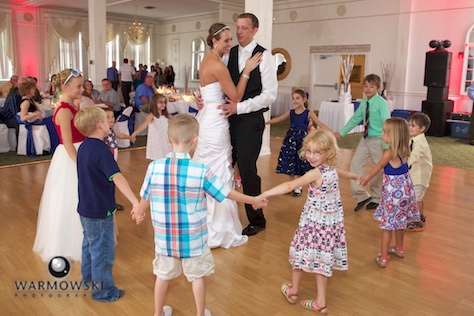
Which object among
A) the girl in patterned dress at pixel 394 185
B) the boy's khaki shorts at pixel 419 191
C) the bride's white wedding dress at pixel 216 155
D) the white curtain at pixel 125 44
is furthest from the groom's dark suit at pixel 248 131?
the white curtain at pixel 125 44

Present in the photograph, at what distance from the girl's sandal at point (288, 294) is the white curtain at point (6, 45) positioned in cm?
1640

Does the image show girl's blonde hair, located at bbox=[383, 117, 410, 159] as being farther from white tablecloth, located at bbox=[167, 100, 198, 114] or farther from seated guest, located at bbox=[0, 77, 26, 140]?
seated guest, located at bbox=[0, 77, 26, 140]

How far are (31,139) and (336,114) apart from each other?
6670 mm

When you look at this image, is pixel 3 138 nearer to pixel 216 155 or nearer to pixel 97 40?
pixel 97 40

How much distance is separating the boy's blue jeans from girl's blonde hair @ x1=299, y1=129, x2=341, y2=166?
4.09ft

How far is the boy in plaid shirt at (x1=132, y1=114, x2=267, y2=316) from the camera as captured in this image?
2.05 meters

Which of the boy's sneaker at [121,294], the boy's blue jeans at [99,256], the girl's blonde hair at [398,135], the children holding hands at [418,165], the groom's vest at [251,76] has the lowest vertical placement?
the boy's sneaker at [121,294]

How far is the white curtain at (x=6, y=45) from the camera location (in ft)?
51.0

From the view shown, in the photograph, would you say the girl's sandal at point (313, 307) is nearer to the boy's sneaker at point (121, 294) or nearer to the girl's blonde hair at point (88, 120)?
the boy's sneaker at point (121, 294)

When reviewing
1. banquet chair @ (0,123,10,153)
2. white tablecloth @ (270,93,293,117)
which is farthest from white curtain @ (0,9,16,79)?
white tablecloth @ (270,93,293,117)

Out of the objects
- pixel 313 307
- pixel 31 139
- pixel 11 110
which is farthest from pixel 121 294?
pixel 11 110

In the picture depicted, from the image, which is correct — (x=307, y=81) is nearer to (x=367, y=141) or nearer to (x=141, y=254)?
(x=367, y=141)

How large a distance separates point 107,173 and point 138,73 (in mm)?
14294

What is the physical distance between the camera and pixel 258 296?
2738 mm
